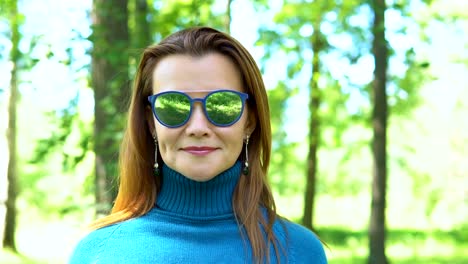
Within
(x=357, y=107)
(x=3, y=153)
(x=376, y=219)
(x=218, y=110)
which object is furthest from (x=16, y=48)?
(x=3, y=153)

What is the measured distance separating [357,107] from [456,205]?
6566 millimetres

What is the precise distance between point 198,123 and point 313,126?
8.85 m

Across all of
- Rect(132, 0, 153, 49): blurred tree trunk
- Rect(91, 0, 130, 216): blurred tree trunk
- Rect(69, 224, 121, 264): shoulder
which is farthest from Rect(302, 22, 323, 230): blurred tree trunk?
Rect(69, 224, 121, 264): shoulder

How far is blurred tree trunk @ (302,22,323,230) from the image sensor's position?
8930mm

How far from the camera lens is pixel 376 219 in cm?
780

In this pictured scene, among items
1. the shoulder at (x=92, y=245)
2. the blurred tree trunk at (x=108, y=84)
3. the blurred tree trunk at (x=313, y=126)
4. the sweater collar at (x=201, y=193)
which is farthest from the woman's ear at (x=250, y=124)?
the blurred tree trunk at (x=313, y=126)

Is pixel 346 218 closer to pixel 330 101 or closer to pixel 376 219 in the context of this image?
pixel 330 101

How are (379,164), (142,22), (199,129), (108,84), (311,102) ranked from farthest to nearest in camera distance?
(311,102), (379,164), (142,22), (108,84), (199,129)

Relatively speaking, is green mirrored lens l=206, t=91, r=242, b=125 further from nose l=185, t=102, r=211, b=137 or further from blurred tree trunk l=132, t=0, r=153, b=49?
blurred tree trunk l=132, t=0, r=153, b=49

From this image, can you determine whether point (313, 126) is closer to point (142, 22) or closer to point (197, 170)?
point (142, 22)

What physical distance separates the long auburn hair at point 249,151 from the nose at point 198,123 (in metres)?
0.18

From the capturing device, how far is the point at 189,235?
2.14 meters

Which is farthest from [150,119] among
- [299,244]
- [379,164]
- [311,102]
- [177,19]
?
[311,102]

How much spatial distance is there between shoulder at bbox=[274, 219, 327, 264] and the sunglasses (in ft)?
1.31
